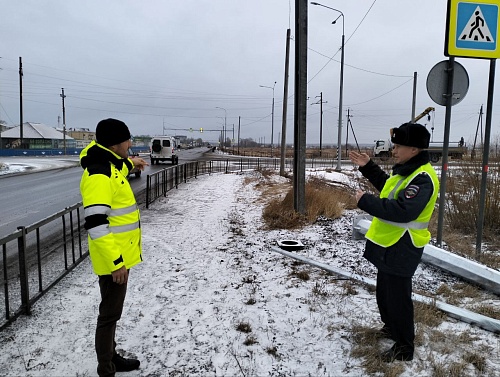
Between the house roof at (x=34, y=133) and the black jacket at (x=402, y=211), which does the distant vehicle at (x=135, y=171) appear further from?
the house roof at (x=34, y=133)

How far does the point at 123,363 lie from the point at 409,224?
247 centimetres

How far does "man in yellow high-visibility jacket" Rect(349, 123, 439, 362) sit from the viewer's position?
8.86ft

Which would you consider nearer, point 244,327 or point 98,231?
point 98,231

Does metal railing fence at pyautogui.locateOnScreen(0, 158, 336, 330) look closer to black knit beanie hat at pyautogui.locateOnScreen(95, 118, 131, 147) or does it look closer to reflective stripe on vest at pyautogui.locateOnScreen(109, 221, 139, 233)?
reflective stripe on vest at pyautogui.locateOnScreen(109, 221, 139, 233)

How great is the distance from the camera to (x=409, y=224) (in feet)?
9.21

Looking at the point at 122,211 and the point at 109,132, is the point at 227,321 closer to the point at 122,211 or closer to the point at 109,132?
the point at 122,211

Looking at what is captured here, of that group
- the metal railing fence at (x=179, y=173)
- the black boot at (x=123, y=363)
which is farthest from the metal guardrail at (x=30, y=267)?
the metal railing fence at (x=179, y=173)

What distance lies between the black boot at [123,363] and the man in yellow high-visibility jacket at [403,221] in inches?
78.6

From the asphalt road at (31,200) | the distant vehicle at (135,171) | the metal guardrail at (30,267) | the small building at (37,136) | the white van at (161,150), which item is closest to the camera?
the distant vehicle at (135,171)

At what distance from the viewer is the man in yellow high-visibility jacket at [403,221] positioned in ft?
8.86

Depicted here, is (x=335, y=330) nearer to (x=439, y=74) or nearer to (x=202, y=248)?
(x=202, y=248)

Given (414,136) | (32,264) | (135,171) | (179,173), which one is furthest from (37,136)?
(414,136)

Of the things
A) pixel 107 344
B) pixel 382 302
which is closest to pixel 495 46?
pixel 382 302

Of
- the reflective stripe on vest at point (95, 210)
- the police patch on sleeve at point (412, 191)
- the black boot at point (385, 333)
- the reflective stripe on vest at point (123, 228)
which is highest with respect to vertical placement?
the police patch on sleeve at point (412, 191)
